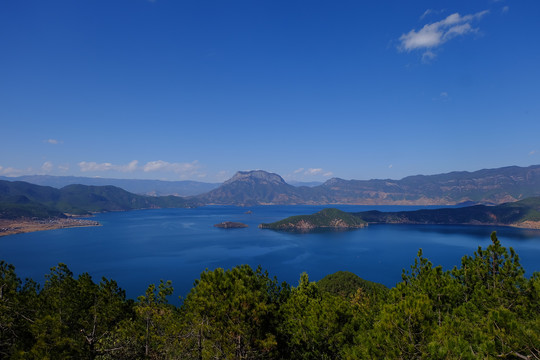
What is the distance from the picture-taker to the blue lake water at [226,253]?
8990 centimetres

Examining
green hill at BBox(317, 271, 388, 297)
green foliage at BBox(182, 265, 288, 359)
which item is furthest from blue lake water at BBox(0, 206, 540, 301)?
green foliage at BBox(182, 265, 288, 359)

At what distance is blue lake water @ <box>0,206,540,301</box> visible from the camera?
8990 centimetres

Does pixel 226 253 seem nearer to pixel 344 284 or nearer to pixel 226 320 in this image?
pixel 344 284

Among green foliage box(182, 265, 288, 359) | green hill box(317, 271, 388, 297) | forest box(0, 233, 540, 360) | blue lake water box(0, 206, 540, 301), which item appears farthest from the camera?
blue lake water box(0, 206, 540, 301)

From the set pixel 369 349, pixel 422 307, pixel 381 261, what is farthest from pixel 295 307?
pixel 381 261

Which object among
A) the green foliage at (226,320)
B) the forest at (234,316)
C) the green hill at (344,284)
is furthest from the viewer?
the green hill at (344,284)

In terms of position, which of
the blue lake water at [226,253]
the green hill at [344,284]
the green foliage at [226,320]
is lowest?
the blue lake water at [226,253]

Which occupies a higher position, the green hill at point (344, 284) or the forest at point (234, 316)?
the forest at point (234, 316)

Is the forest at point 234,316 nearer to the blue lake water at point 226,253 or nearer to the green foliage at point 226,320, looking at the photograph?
the green foliage at point 226,320

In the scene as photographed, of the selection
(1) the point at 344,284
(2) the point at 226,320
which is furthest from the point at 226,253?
(2) the point at 226,320

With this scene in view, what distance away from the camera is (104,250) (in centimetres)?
12456

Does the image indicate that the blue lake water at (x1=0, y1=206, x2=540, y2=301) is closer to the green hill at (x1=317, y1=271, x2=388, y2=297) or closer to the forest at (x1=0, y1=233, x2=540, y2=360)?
the green hill at (x1=317, y1=271, x2=388, y2=297)

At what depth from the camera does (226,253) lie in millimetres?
120562

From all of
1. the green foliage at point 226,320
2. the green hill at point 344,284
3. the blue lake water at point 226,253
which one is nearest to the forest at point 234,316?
the green foliage at point 226,320
